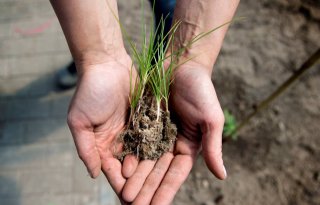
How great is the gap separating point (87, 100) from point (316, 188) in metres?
1.63

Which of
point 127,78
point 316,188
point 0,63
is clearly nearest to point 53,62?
point 0,63

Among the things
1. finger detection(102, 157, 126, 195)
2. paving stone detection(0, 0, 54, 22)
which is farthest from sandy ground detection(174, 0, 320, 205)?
paving stone detection(0, 0, 54, 22)

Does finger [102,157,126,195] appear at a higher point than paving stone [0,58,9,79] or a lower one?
higher

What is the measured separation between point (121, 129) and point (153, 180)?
1.09 feet

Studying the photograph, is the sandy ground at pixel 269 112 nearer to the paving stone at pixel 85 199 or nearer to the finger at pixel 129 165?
the paving stone at pixel 85 199

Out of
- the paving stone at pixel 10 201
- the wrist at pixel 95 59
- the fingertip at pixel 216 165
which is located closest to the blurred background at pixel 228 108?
the paving stone at pixel 10 201

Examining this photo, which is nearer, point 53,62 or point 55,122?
point 55,122

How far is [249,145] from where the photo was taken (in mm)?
2496

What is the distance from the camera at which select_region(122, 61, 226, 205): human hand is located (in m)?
1.51

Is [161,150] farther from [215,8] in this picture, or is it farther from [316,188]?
[316,188]

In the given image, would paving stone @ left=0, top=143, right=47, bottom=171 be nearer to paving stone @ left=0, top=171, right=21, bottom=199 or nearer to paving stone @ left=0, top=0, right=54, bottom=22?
paving stone @ left=0, top=171, right=21, bottom=199

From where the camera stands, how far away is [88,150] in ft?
5.04

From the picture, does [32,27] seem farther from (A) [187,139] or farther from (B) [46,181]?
(A) [187,139]

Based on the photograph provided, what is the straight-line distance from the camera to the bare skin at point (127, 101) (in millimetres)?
1538
